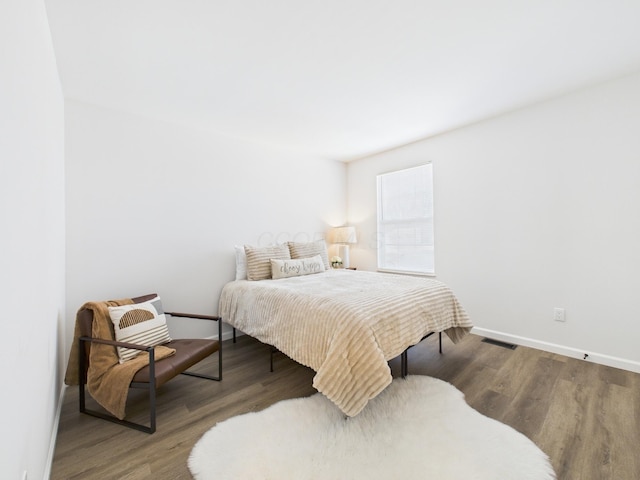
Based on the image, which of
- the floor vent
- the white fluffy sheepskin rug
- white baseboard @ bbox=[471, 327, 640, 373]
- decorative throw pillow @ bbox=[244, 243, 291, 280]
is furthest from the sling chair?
white baseboard @ bbox=[471, 327, 640, 373]

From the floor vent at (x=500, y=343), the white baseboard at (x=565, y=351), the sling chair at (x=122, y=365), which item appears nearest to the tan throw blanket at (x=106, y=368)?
the sling chair at (x=122, y=365)

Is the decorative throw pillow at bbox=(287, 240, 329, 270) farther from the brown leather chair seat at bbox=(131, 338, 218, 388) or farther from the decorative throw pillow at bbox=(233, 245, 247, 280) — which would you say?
the brown leather chair seat at bbox=(131, 338, 218, 388)

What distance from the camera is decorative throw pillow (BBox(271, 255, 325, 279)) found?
327 cm

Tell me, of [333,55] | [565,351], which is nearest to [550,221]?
[565,351]

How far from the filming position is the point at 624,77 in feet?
8.05

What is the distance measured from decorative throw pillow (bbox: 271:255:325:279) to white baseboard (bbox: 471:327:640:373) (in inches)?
81.8

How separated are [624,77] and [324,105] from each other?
8.73ft

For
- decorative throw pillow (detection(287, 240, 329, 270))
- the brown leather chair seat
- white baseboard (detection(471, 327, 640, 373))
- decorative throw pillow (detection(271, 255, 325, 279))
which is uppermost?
decorative throw pillow (detection(287, 240, 329, 270))

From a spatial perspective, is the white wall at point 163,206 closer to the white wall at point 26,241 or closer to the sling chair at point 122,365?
the sling chair at point 122,365

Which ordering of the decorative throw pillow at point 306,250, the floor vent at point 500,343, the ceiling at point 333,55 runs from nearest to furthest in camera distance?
the ceiling at point 333,55 < the floor vent at point 500,343 < the decorative throw pillow at point 306,250

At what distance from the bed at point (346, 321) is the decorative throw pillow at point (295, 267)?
14cm

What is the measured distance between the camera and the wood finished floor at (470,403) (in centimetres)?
150

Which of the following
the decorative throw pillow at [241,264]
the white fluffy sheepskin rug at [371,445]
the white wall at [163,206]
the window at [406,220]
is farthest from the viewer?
the window at [406,220]

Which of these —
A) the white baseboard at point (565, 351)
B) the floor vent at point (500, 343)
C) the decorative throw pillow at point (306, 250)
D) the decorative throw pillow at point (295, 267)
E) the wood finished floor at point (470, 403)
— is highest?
the decorative throw pillow at point (306, 250)
